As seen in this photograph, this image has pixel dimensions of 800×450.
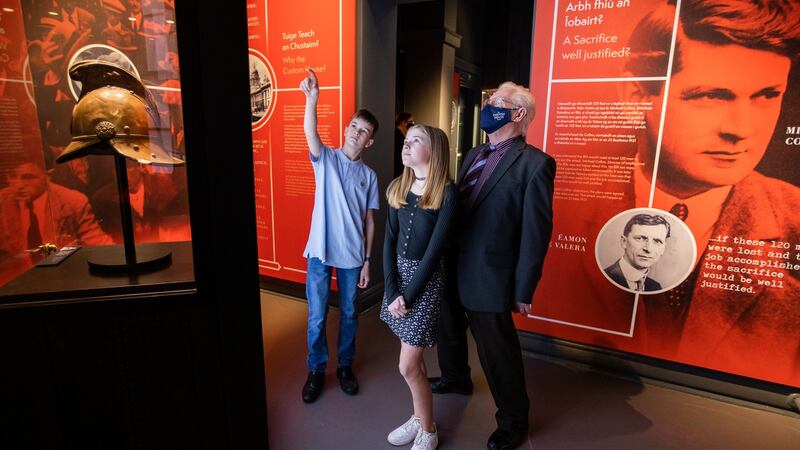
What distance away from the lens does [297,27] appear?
12.8 feet

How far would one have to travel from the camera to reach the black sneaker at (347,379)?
2803 millimetres

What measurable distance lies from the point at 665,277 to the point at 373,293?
7.95 feet

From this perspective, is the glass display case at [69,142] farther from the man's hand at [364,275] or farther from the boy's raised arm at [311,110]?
the man's hand at [364,275]

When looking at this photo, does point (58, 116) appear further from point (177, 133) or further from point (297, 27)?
point (297, 27)

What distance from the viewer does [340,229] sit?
2.71 m

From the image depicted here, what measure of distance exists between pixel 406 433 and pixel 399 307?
77 cm

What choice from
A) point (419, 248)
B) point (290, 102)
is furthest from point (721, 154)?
point (290, 102)

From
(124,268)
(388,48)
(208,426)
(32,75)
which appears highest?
(388,48)

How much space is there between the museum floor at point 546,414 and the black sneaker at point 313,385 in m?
0.04

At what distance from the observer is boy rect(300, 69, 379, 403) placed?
8.77 ft

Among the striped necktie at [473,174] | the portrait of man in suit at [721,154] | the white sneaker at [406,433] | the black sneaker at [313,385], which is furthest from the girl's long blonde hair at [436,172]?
the portrait of man in suit at [721,154]

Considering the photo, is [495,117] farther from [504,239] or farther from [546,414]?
[546,414]

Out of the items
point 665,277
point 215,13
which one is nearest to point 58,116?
point 215,13

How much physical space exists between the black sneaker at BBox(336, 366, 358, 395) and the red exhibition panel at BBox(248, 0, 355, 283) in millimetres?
1564
